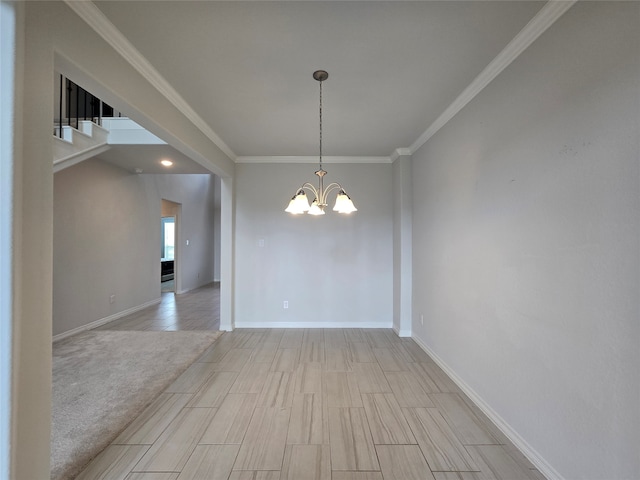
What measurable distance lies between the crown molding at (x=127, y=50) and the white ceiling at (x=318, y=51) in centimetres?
4

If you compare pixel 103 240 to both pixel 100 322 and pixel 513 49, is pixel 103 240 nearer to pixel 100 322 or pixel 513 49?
pixel 100 322

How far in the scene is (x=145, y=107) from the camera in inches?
81.5

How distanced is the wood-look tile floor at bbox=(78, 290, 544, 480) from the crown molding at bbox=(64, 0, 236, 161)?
2579 mm

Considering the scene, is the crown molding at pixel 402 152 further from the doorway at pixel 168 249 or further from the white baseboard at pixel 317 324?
the doorway at pixel 168 249

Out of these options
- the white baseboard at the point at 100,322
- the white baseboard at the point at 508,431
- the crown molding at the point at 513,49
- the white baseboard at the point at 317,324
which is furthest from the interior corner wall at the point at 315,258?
the white baseboard at the point at 100,322

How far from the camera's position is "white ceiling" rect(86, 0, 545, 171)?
5.06ft

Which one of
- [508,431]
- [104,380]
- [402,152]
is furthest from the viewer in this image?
[402,152]

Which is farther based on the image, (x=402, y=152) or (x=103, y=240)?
(x=103, y=240)

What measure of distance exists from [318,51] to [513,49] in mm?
1264

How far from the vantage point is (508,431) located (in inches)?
74.3

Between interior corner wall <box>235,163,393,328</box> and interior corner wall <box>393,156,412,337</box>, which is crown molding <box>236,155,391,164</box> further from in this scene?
interior corner wall <box>393,156,412,337</box>

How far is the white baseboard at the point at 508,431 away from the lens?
62.0 inches

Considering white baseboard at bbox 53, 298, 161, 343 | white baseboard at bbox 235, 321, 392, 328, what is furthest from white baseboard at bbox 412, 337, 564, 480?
white baseboard at bbox 53, 298, 161, 343

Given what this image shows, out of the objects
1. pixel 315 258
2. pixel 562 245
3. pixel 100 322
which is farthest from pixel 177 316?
pixel 562 245
